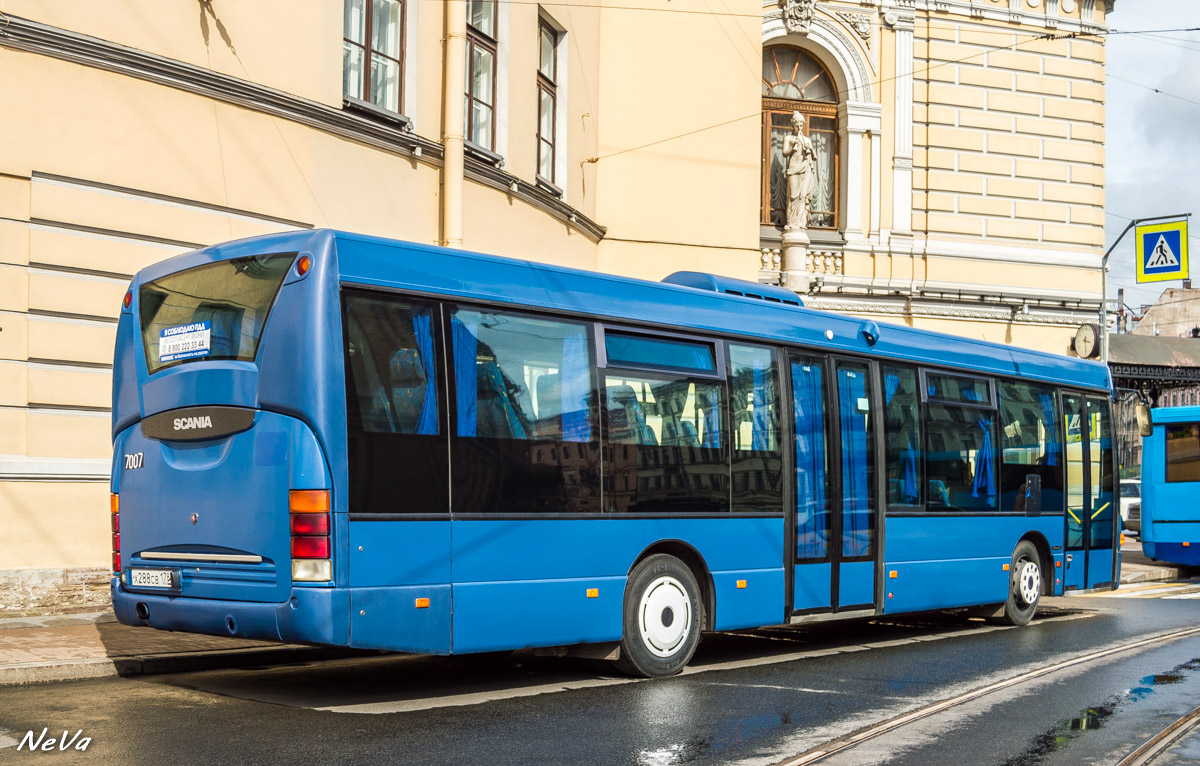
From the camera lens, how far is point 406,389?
8.12 meters

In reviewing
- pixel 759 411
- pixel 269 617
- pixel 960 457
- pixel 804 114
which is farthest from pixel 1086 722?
pixel 804 114

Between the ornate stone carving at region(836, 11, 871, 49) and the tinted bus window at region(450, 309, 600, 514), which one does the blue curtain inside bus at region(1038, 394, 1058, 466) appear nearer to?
the tinted bus window at region(450, 309, 600, 514)

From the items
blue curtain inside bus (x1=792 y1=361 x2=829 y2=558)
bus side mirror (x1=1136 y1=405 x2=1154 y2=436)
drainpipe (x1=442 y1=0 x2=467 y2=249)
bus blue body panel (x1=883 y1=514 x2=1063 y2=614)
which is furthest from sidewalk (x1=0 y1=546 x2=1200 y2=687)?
bus side mirror (x1=1136 y1=405 x2=1154 y2=436)

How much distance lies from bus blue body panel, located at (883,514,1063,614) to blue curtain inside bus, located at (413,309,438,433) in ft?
17.6

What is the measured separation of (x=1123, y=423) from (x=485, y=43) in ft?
120

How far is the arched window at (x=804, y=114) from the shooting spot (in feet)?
100

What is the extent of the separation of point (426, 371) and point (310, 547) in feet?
4.23

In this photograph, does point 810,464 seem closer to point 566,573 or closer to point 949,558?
point 949,558

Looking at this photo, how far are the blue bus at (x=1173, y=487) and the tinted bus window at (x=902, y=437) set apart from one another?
12.2 m

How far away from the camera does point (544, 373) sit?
29.5 feet

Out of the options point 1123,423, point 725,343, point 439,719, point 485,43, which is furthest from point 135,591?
point 1123,423

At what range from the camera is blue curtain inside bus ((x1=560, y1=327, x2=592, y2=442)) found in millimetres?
9125

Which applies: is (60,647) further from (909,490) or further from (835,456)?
(909,490)

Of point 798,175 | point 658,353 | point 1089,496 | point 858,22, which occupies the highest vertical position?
point 858,22
